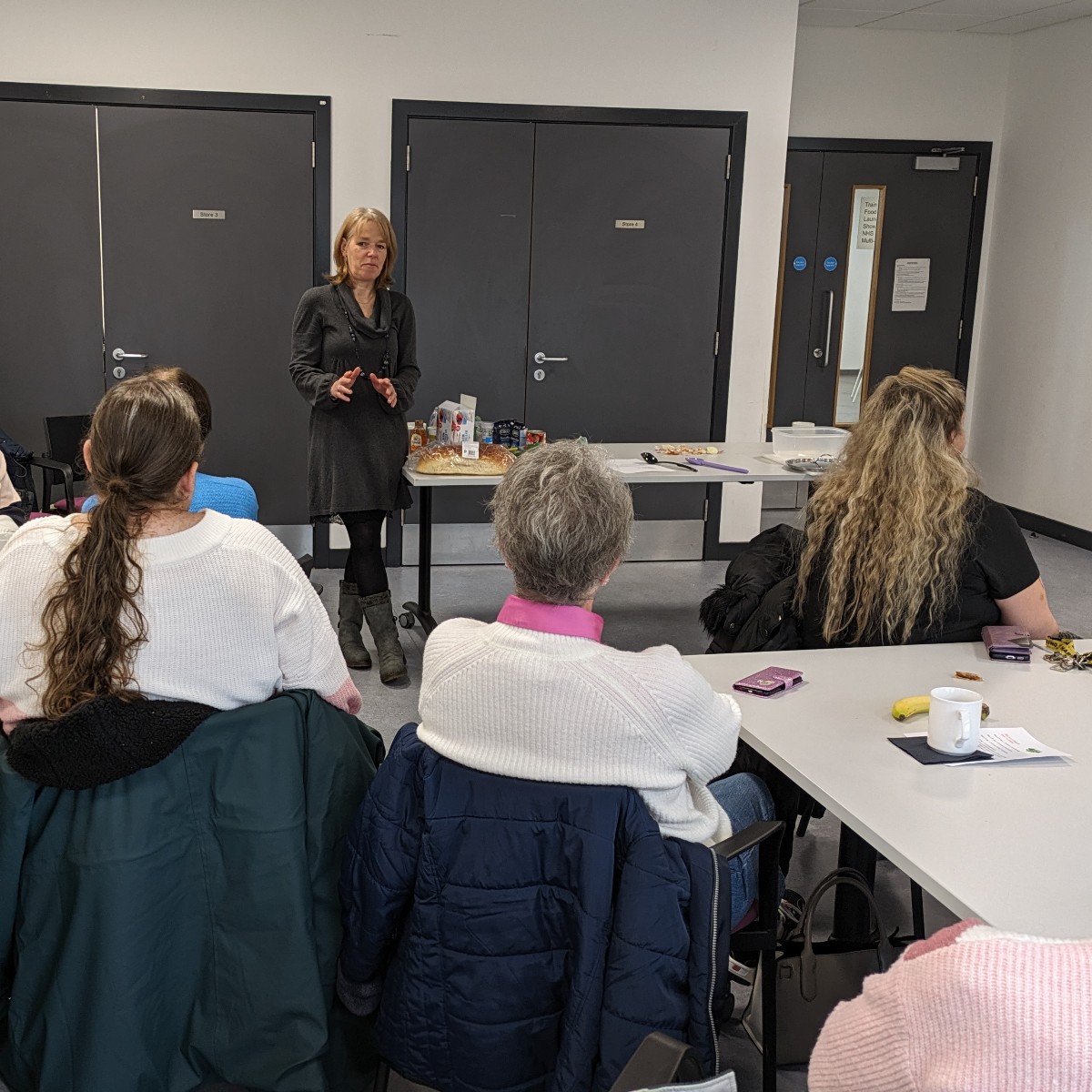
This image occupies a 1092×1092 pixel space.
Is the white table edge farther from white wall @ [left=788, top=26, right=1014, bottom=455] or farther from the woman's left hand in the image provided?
white wall @ [left=788, top=26, right=1014, bottom=455]

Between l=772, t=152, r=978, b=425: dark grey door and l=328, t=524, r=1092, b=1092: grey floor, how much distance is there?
138 cm

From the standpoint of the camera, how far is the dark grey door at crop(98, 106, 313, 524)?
536 centimetres

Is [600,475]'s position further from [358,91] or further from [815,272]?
[815,272]

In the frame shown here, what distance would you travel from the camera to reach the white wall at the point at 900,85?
6633mm

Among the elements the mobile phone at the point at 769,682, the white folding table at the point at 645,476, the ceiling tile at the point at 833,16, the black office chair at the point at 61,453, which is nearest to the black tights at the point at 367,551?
the white folding table at the point at 645,476

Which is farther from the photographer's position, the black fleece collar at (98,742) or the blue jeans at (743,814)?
the blue jeans at (743,814)

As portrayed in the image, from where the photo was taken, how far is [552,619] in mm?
1620

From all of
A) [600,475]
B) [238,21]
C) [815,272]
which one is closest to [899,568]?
[600,475]

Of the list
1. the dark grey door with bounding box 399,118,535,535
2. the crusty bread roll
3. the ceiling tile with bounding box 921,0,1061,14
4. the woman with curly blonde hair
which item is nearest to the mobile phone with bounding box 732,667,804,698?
the woman with curly blonde hair

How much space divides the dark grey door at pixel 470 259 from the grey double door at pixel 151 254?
0.54 m

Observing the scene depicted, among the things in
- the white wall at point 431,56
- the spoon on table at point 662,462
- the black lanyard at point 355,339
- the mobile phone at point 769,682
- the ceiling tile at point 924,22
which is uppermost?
the ceiling tile at point 924,22

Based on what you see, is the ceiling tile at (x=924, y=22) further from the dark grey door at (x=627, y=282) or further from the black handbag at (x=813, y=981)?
the black handbag at (x=813, y=981)

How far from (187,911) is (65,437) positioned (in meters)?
3.69

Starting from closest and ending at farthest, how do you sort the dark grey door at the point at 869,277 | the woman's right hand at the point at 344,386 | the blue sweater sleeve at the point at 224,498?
the blue sweater sleeve at the point at 224,498 < the woman's right hand at the point at 344,386 < the dark grey door at the point at 869,277
